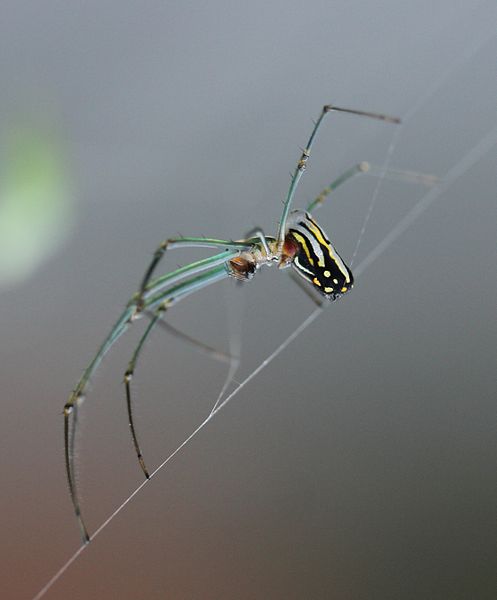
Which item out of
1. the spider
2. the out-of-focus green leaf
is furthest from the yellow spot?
the out-of-focus green leaf

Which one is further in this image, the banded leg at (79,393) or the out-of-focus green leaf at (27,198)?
the out-of-focus green leaf at (27,198)

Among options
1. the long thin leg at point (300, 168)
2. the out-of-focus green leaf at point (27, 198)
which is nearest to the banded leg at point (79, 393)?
the long thin leg at point (300, 168)

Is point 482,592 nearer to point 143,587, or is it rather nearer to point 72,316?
point 143,587

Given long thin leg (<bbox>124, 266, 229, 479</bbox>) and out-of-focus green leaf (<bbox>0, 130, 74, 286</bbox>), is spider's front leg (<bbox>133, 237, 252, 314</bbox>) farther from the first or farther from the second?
out-of-focus green leaf (<bbox>0, 130, 74, 286</bbox>)

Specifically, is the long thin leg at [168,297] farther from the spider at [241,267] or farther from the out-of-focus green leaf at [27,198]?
the out-of-focus green leaf at [27,198]

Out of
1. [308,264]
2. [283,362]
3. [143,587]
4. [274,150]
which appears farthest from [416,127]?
[143,587]

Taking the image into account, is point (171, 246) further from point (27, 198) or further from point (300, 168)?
point (27, 198)
